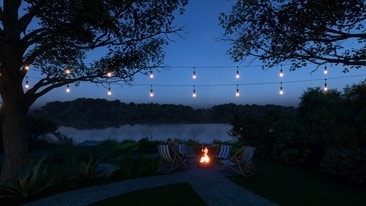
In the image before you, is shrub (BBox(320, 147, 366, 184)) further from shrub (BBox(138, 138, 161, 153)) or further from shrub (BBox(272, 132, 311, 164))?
shrub (BBox(138, 138, 161, 153))

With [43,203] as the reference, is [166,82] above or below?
above

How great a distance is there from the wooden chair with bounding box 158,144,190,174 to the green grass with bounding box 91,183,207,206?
1.85 metres

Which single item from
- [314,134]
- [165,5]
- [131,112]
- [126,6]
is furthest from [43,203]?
[131,112]

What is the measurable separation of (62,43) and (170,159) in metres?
4.35

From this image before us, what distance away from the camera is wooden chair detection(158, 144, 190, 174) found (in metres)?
8.73

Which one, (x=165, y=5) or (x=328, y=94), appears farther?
(x=328, y=94)

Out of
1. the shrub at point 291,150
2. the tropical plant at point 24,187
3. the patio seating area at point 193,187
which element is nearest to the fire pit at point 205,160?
the patio seating area at point 193,187

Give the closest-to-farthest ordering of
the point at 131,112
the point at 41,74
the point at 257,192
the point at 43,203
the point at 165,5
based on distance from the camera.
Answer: the point at 43,203 → the point at 257,192 → the point at 165,5 → the point at 41,74 → the point at 131,112

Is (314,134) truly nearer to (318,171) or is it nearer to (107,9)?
(318,171)

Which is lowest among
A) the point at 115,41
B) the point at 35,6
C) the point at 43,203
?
the point at 43,203

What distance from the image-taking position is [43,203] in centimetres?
568

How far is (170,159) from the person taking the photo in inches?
343

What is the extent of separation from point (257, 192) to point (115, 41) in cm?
548

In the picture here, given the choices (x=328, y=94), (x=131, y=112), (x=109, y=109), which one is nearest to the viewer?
(x=328, y=94)
